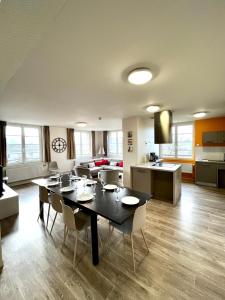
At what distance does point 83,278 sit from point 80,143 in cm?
687

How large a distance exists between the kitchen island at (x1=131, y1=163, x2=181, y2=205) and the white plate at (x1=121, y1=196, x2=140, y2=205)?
72.2 inches

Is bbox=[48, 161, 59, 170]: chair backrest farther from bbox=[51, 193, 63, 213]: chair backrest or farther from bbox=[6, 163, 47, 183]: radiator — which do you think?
bbox=[51, 193, 63, 213]: chair backrest

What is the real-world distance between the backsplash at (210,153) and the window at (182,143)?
43 centimetres

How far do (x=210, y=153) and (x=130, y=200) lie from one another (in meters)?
4.67

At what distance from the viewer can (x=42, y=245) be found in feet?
7.23

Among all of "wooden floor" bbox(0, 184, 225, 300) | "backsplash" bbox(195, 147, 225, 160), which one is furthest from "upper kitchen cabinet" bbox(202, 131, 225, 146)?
"wooden floor" bbox(0, 184, 225, 300)

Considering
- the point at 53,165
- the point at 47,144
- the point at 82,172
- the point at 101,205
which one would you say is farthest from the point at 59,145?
the point at 101,205

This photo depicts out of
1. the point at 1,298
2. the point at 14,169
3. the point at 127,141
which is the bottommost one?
the point at 1,298

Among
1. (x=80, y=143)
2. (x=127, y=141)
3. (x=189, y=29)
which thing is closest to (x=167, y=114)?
(x=127, y=141)

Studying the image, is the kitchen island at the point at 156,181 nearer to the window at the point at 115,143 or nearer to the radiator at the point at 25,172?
the radiator at the point at 25,172

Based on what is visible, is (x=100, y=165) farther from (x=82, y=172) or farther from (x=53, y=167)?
(x=82, y=172)

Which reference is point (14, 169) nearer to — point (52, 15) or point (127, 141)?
point (127, 141)

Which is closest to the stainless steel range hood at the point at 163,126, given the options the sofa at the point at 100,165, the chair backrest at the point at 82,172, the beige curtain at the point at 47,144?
the chair backrest at the point at 82,172

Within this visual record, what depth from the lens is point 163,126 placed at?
3.76 m
